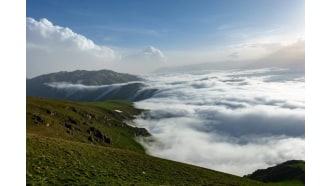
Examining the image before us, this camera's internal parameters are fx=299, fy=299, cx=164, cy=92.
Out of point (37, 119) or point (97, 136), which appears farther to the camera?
point (97, 136)

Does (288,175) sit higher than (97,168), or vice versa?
(97,168)

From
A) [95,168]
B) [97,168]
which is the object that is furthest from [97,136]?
[95,168]

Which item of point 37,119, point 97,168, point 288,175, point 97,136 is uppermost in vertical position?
point 37,119

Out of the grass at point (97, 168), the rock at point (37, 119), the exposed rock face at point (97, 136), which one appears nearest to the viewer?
the grass at point (97, 168)

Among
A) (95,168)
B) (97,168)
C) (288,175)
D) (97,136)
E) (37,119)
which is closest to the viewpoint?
(95,168)

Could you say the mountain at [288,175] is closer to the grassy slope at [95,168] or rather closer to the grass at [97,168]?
the grass at [97,168]

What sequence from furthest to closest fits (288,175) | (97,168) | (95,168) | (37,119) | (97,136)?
(288,175), (97,136), (37,119), (97,168), (95,168)

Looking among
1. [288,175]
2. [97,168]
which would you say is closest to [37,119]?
[97,168]

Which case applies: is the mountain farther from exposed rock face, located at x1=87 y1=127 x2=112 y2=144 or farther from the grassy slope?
the grassy slope

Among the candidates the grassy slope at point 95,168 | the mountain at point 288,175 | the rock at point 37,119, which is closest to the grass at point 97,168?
the grassy slope at point 95,168

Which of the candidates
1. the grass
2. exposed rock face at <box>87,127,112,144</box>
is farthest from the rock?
exposed rock face at <box>87,127,112,144</box>

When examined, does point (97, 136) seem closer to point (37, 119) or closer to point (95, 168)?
point (37, 119)

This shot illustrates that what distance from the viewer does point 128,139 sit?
140 m
